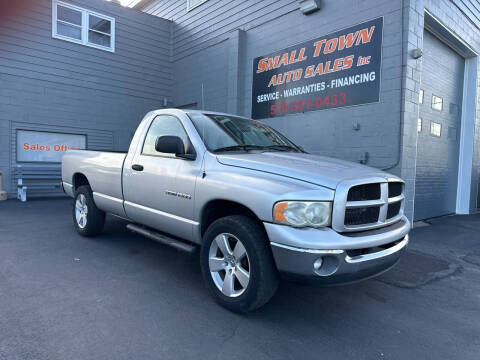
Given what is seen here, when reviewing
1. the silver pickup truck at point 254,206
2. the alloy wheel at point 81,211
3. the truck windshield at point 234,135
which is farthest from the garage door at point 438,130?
the alloy wheel at point 81,211

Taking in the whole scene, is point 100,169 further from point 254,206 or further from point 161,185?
point 254,206

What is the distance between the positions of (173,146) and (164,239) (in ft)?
3.51

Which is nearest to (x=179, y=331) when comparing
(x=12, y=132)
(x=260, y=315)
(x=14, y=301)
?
(x=260, y=315)

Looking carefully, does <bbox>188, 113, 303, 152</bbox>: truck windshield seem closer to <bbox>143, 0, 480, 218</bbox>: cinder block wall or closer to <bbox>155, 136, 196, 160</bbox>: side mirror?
<bbox>155, 136, 196, 160</bbox>: side mirror

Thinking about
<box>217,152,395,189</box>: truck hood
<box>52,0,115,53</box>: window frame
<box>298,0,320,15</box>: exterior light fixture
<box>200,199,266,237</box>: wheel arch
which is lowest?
<box>200,199,266,237</box>: wheel arch

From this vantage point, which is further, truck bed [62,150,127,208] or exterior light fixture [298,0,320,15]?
exterior light fixture [298,0,320,15]

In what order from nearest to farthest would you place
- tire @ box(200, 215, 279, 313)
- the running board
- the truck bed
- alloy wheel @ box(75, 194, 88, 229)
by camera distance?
tire @ box(200, 215, 279, 313) → the running board → the truck bed → alloy wheel @ box(75, 194, 88, 229)

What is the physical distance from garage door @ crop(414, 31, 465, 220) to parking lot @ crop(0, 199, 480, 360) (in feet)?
11.9

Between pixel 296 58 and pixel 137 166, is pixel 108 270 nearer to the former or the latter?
pixel 137 166

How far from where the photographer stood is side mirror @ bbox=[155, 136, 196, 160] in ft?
11.6

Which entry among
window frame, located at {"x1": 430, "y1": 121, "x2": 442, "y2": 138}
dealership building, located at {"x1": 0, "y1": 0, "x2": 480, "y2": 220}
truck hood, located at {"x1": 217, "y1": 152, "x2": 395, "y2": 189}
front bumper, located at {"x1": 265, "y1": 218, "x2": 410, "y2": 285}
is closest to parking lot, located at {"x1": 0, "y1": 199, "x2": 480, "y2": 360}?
front bumper, located at {"x1": 265, "y1": 218, "x2": 410, "y2": 285}

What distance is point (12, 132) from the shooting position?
395 inches

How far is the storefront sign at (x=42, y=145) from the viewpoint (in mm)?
10297

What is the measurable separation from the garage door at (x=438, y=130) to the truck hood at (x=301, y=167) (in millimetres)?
5506
